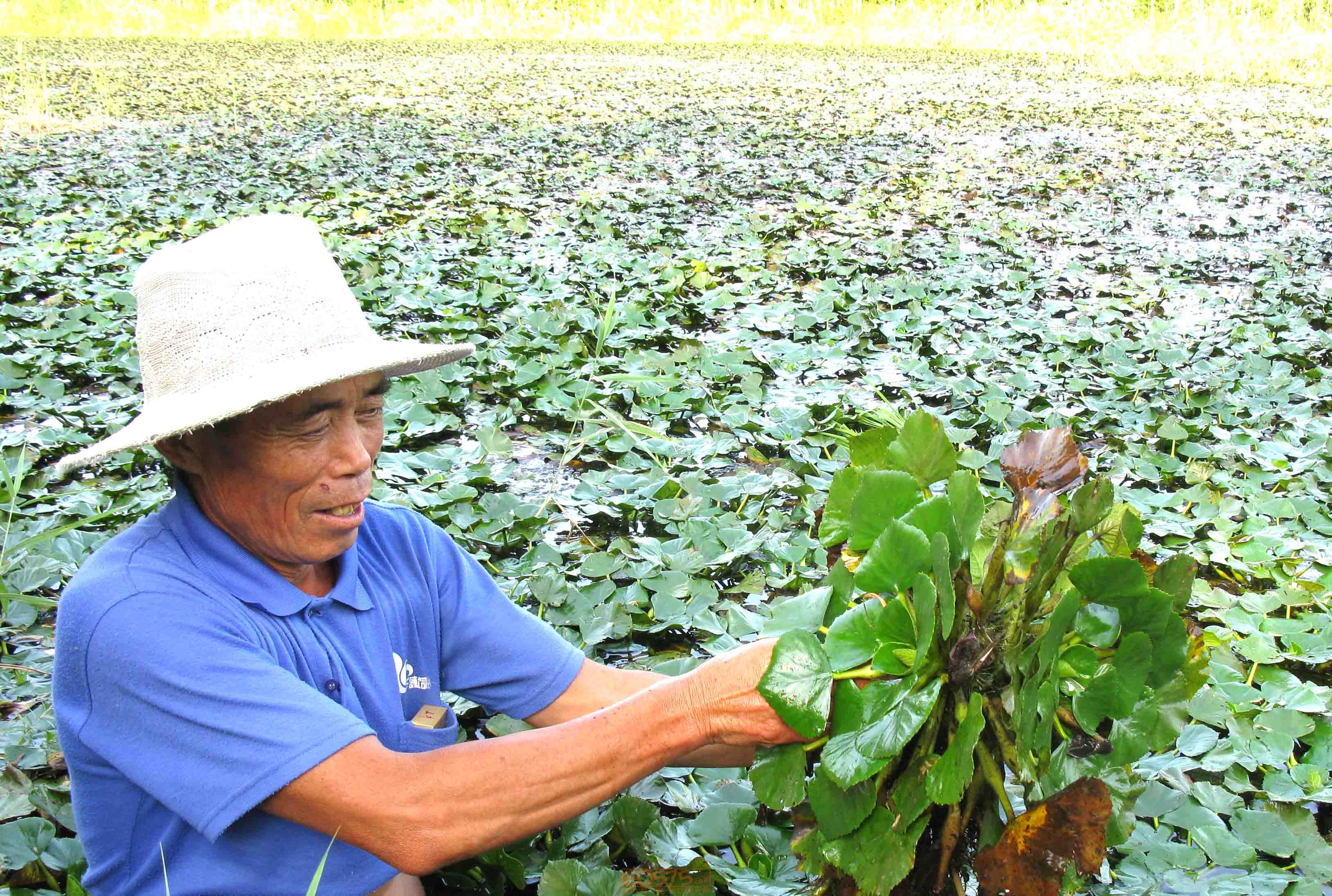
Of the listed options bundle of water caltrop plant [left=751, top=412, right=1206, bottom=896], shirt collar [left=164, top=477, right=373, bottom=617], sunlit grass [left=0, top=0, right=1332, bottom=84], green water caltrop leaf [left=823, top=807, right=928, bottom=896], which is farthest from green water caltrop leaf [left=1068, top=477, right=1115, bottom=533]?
sunlit grass [left=0, top=0, right=1332, bottom=84]

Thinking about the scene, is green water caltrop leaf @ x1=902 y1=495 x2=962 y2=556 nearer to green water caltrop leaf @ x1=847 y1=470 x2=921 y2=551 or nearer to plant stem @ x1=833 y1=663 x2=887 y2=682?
green water caltrop leaf @ x1=847 y1=470 x2=921 y2=551

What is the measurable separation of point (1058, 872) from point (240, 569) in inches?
34.5

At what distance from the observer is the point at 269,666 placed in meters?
1.11

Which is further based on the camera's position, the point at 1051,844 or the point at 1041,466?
the point at 1041,466

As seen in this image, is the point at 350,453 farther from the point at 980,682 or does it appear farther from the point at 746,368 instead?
the point at 746,368

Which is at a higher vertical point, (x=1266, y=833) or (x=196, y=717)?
(x=196, y=717)

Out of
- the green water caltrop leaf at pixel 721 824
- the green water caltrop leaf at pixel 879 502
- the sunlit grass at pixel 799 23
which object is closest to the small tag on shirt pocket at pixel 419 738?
the green water caltrop leaf at pixel 721 824

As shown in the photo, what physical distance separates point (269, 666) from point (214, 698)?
0.06 m

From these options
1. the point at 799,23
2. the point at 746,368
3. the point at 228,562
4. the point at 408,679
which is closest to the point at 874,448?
the point at 408,679

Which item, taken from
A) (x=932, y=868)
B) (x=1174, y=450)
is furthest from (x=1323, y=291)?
(x=932, y=868)

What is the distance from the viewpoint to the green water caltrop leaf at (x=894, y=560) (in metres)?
1.04

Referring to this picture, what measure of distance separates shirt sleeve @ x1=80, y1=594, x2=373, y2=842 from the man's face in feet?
0.48

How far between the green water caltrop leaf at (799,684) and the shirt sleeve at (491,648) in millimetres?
492

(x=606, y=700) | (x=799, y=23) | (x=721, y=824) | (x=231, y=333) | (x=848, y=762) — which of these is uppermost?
(x=799, y=23)
